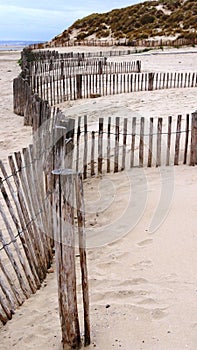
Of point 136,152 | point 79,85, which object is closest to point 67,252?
point 136,152

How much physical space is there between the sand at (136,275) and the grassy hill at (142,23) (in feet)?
102

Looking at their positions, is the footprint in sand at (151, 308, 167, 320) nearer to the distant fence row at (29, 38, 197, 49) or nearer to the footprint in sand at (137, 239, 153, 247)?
the footprint in sand at (137, 239, 153, 247)

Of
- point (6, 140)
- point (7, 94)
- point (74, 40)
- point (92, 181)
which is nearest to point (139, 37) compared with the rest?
point (74, 40)

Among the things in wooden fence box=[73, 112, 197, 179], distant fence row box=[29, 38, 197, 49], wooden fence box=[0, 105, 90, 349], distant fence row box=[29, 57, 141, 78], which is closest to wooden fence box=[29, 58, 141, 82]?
distant fence row box=[29, 57, 141, 78]

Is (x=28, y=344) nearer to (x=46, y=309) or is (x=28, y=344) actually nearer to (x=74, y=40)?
(x=46, y=309)

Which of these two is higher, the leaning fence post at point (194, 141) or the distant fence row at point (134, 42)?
the distant fence row at point (134, 42)

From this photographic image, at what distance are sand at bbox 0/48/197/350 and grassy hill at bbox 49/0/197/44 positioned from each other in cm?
3115

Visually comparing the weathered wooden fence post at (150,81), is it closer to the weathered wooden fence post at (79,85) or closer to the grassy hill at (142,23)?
the weathered wooden fence post at (79,85)

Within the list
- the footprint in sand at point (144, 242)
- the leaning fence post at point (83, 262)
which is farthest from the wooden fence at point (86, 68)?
the leaning fence post at point (83, 262)

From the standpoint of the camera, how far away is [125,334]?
8.93 ft

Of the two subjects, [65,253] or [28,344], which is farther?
[28,344]

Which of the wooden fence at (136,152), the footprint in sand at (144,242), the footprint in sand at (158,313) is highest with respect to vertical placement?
the wooden fence at (136,152)

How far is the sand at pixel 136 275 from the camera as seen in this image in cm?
274

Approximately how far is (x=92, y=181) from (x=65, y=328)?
3338 mm
